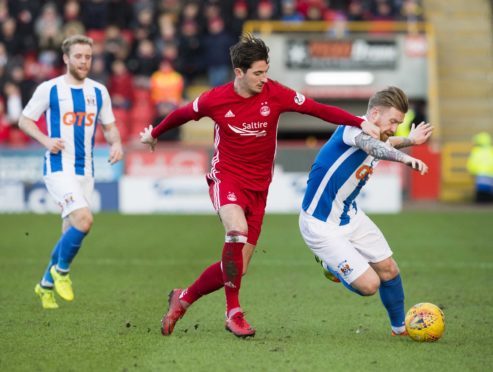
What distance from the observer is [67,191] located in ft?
29.1

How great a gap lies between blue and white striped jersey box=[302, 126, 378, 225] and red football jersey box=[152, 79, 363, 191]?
0.25 m

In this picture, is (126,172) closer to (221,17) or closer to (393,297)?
(221,17)

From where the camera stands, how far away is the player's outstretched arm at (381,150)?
6.75 metres

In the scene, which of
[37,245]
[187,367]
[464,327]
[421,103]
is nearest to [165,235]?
[37,245]

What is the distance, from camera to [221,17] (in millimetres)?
22844

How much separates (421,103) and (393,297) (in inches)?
668

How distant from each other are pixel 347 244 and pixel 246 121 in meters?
1.13

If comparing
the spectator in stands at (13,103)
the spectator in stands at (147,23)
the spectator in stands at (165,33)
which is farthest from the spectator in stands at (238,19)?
the spectator in stands at (13,103)

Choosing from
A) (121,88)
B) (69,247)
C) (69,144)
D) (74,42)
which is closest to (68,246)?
(69,247)

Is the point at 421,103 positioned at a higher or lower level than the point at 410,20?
lower

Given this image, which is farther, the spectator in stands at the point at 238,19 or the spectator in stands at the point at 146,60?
the spectator in stands at the point at 238,19

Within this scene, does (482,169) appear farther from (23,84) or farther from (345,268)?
(345,268)

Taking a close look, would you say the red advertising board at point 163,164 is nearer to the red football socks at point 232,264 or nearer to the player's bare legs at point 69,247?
the player's bare legs at point 69,247

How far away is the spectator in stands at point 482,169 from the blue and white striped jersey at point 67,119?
12.5m
